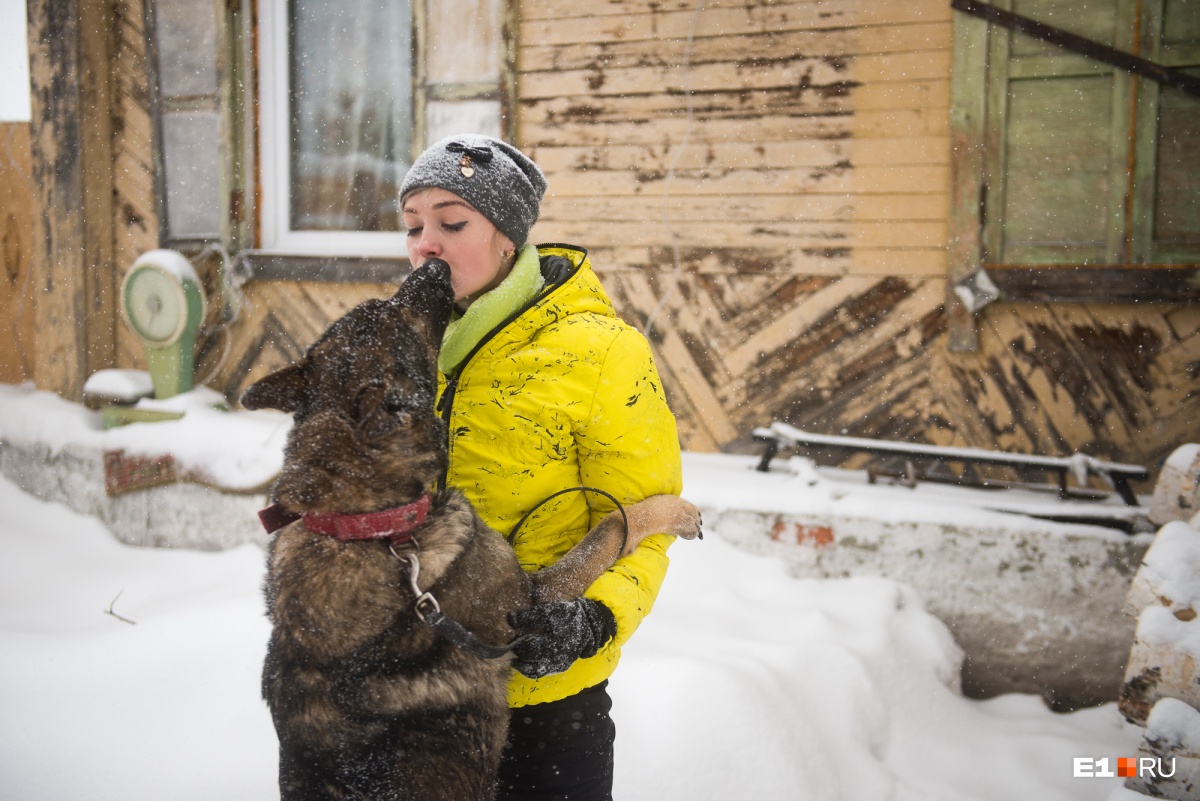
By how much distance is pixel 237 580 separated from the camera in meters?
4.32

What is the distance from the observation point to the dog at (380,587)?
1.32 metres

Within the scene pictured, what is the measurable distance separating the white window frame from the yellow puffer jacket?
163 inches

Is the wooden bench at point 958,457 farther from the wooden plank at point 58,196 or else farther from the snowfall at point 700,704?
the wooden plank at point 58,196

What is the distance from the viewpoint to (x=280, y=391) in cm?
143

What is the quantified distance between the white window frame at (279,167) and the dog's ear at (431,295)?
408 cm

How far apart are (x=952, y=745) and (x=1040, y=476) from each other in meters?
1.66

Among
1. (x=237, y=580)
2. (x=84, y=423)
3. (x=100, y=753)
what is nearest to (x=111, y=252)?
(x=84, y=423)

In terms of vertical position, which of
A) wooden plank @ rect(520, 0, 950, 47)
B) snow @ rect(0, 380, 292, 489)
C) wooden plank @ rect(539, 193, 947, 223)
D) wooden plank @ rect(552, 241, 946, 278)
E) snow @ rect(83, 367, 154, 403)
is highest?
wooden plank @ rect(520, 0, 950, 47)

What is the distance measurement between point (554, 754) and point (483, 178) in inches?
46.8

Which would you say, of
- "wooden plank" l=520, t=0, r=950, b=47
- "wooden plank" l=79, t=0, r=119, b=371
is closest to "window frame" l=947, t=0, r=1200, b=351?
"wooden plank" l=520, t=0, r=950, b=47

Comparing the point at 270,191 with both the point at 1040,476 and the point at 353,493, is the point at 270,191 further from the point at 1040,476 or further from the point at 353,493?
the point at 1040,476

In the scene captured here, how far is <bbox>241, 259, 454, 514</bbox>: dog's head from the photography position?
4.48 feet

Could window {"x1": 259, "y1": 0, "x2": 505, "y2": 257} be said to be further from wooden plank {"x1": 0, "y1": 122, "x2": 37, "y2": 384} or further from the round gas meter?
wooden plank {"x1": 0, "y1": 122, "x2": 37, "y2": 384}

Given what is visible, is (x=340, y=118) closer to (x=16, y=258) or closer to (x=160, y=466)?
(x=160, y=466)
